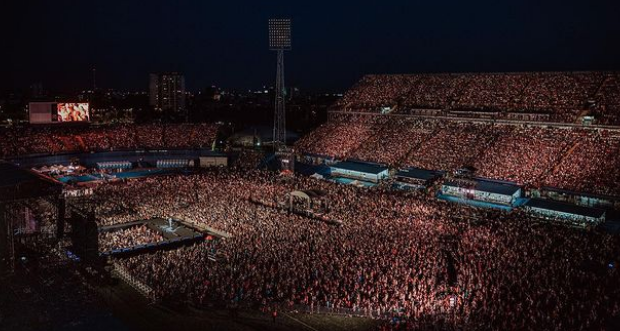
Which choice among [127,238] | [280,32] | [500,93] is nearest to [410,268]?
[127,238]

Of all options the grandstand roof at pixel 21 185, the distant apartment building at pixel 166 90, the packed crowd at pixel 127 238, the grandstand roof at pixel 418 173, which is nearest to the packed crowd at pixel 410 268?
the packed crowd at pixel 127 238

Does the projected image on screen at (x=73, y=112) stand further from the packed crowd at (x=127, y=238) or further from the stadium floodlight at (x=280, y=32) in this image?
the packed crowd at (x=127, y=238)

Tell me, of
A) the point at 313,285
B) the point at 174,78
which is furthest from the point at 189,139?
the point at 174,78

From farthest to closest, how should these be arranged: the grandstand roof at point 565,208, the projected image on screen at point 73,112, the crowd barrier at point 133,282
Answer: the projected image on screen at point 73,112 → the grandstand roof at point 565,208 → the crowd barrier at point 133,282

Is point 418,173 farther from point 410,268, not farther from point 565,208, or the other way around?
point 410,268

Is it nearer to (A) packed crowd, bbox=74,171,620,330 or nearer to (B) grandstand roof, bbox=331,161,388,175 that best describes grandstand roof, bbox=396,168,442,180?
(B) grandstand roof, bbox=331,161,388,175

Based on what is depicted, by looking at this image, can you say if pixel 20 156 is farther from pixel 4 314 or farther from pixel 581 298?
pixel 581 298
